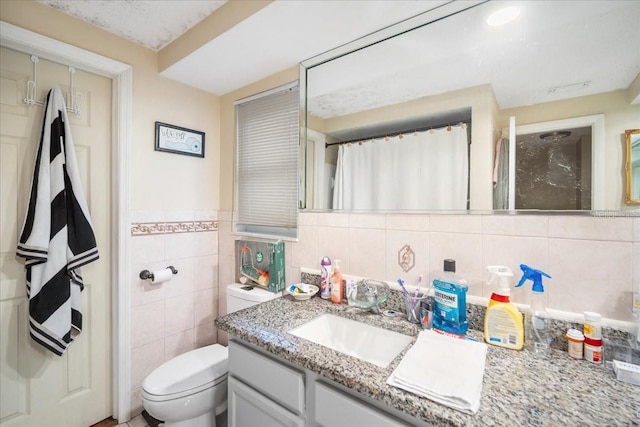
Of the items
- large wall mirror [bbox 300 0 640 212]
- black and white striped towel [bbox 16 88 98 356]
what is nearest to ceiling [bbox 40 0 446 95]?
large wall mirror [bbox 300 0 640 212]

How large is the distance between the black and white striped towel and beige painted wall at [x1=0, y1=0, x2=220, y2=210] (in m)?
0.29

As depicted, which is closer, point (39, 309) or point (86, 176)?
point (39, 309)

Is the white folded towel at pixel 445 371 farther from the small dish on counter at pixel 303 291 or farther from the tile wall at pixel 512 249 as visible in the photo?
the small dish on counter at pixel 303 291

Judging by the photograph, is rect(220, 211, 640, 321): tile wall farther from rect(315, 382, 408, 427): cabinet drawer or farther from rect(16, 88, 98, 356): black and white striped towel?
rect(16, 88, 98, 356): black and white striped towel

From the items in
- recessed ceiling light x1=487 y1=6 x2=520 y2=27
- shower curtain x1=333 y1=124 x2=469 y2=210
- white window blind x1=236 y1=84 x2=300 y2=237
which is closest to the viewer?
recessed ceiling light x1=487 y1=6 x2=520 y2=27

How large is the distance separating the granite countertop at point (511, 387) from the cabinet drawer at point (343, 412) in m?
0.05

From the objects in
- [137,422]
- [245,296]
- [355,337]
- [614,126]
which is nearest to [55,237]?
[245,296]

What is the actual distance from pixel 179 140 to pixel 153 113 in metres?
0.21

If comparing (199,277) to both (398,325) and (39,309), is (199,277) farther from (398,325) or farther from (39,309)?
(398,325)

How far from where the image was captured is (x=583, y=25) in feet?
3.02

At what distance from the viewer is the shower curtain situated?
1.17 metres

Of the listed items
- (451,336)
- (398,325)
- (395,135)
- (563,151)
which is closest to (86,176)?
(395,135)

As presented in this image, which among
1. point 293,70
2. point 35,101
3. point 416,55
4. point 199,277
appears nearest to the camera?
point 416,55

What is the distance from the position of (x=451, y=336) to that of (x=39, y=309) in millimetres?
1874
